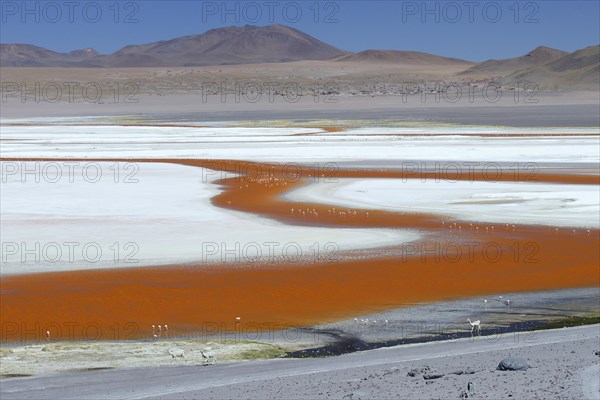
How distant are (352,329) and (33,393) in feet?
12.8

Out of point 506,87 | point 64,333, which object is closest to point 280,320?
point 64,333

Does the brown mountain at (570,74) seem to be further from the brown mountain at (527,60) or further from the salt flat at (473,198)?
the salt flat at (473,198)

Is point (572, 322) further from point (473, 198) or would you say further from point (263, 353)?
point (473, 198)

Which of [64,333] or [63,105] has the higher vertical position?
[63,105]

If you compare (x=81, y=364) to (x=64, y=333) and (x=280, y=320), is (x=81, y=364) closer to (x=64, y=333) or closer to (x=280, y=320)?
(x=64, y=333)

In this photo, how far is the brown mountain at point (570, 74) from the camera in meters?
112

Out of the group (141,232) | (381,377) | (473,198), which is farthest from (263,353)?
(473,198)

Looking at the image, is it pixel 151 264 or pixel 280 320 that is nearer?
pixel 280 320

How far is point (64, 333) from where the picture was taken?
1123 cm

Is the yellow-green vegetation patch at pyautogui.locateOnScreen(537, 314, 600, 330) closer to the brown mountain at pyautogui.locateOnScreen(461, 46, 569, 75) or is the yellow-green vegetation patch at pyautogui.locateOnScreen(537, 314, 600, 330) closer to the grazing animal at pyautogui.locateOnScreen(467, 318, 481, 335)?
the grazing animal at pyautogui.locateOnScreen(467, 318, 481, 335)

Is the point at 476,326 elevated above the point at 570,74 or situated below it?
below

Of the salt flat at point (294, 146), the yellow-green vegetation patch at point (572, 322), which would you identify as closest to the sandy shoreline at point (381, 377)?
the yellow-green vegetation patch at point (572, 322)

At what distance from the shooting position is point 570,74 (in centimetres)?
12038

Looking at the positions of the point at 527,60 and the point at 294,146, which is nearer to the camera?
the point at 294,146
